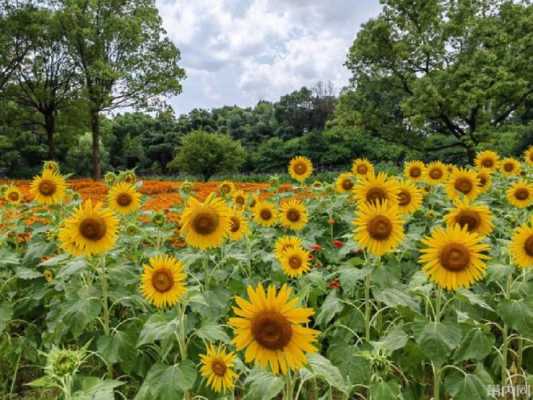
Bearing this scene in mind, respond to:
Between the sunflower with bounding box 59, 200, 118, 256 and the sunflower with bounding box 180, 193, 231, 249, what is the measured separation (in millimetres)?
423

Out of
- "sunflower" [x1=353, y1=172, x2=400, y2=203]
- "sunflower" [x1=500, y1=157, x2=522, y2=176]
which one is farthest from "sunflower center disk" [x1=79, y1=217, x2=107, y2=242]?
"sunflower" [x1=500, y1=157, x2=522, y2=176]

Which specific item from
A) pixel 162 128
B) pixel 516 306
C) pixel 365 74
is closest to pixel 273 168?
pixel 162 128

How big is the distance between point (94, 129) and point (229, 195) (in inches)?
765

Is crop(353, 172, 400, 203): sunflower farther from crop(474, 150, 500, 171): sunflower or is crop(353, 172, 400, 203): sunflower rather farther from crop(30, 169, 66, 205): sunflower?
crop(474, 150, 500, 171): sunflower

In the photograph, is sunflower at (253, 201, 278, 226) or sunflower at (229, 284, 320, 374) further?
sunflower at (253, 201, 278, 226)

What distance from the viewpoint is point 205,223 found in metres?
2.50

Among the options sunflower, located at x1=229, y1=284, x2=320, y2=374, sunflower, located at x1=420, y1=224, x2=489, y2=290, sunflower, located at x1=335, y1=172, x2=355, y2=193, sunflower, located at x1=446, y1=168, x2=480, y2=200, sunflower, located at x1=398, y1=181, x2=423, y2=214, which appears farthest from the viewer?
sunflower, located at x1=335, y1=172, x2=355, y2=193

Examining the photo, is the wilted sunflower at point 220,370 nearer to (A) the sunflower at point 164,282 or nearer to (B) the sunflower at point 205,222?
(A) the sunflower at point 164,282

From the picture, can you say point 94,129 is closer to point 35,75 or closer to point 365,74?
point 35,75

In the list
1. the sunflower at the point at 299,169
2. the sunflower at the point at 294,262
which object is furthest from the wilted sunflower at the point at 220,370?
the sunflower at the point at 299,169

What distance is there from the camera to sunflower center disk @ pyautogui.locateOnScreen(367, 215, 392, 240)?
2.30 metres

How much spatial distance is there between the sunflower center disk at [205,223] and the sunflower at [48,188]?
5.05ft

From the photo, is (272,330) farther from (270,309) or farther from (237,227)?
(237,227)

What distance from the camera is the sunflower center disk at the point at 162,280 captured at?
7.77ft
